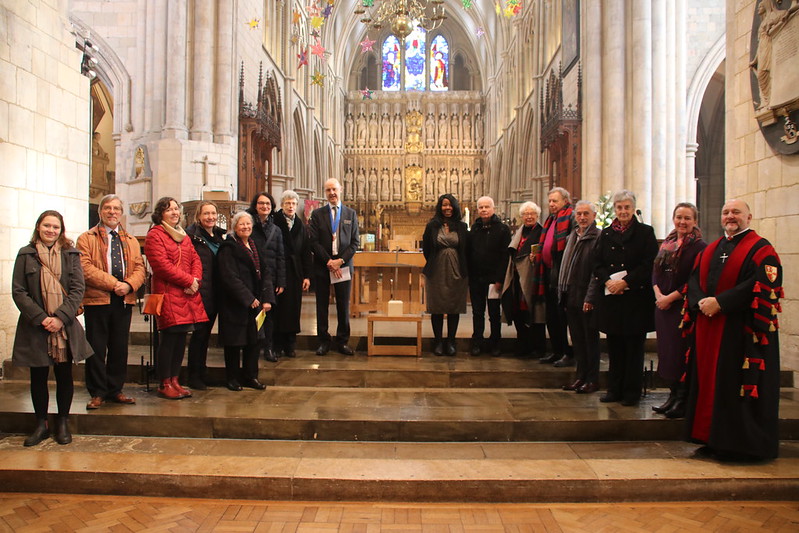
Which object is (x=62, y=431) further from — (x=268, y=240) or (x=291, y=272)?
(x=291, y=272)

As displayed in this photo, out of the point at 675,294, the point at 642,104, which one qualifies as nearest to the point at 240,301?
the point at 675,294

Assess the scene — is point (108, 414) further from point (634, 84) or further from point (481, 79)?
point (481, 79)

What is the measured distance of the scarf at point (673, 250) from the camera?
365 centimetres

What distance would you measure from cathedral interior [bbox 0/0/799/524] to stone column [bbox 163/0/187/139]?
1.5 inches

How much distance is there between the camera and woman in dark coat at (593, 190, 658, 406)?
3.85m

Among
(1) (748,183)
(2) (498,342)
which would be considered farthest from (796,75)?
(2) (498,342)

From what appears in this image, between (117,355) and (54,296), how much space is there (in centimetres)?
76

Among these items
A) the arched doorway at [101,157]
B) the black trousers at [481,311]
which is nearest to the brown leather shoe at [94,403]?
the black trousers at [481,311]

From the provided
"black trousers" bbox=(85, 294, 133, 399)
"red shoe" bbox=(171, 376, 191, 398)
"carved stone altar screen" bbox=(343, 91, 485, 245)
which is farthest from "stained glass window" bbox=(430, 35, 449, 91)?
"black trousers" bbox=(85, 294, 133, 399)

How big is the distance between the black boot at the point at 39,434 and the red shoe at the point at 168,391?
0.74 m

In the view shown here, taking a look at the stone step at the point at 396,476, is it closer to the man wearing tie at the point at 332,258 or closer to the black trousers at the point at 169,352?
the black trousers at the point at 169,352

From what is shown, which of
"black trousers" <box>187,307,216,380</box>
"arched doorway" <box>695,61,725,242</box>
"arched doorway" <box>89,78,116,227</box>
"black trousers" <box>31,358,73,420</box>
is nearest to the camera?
"black trousers" <box>31,358,73,420</box>

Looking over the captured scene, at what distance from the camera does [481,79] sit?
2916 centimetres

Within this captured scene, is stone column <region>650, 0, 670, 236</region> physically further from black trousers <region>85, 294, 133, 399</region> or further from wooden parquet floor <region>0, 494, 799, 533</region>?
black trousers <region>85, 294, 133, 399</region>
